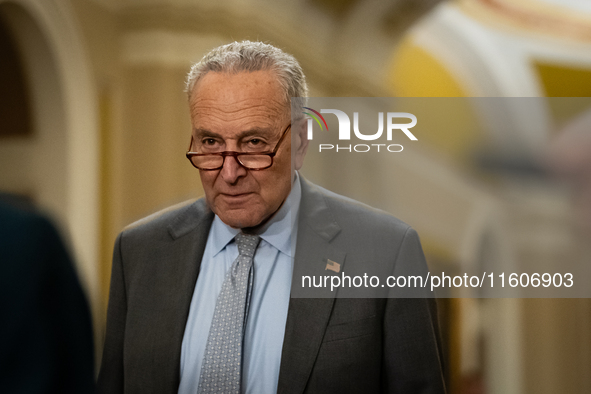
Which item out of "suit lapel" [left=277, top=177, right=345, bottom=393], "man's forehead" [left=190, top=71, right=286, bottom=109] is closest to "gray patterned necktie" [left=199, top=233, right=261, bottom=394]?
"suit lapel" [left=277, top=177, right=345, bottom=393]

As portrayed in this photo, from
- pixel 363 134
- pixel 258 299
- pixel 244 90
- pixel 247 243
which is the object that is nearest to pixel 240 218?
pixel 247 243

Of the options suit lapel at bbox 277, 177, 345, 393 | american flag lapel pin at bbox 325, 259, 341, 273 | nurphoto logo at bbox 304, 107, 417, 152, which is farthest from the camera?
nurphoto logo at bbox 304, 107, 417, 152

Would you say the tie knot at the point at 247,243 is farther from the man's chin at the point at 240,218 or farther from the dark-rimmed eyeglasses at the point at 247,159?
the dark-rimmed eyeglasses at the point at 247,159

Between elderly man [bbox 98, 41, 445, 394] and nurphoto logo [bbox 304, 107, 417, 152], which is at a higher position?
nurphoto logo [bbox 304, 107, 417, 152]

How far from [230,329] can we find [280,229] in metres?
0.30

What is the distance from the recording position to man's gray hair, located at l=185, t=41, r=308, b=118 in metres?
1.38

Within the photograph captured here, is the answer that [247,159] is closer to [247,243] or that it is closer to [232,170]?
[232,170]

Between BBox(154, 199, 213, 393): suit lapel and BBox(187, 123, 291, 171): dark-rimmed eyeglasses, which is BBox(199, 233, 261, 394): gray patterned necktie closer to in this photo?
BBox(154, 199, 213, 393): suit lapel

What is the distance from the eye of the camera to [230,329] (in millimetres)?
1355

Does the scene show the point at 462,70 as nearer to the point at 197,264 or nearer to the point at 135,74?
the point at 197,264

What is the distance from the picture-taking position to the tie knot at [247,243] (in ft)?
4.69

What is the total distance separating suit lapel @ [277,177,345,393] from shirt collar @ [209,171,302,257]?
0.03m

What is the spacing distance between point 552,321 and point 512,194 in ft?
1.48

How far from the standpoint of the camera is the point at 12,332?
0.95 metres
